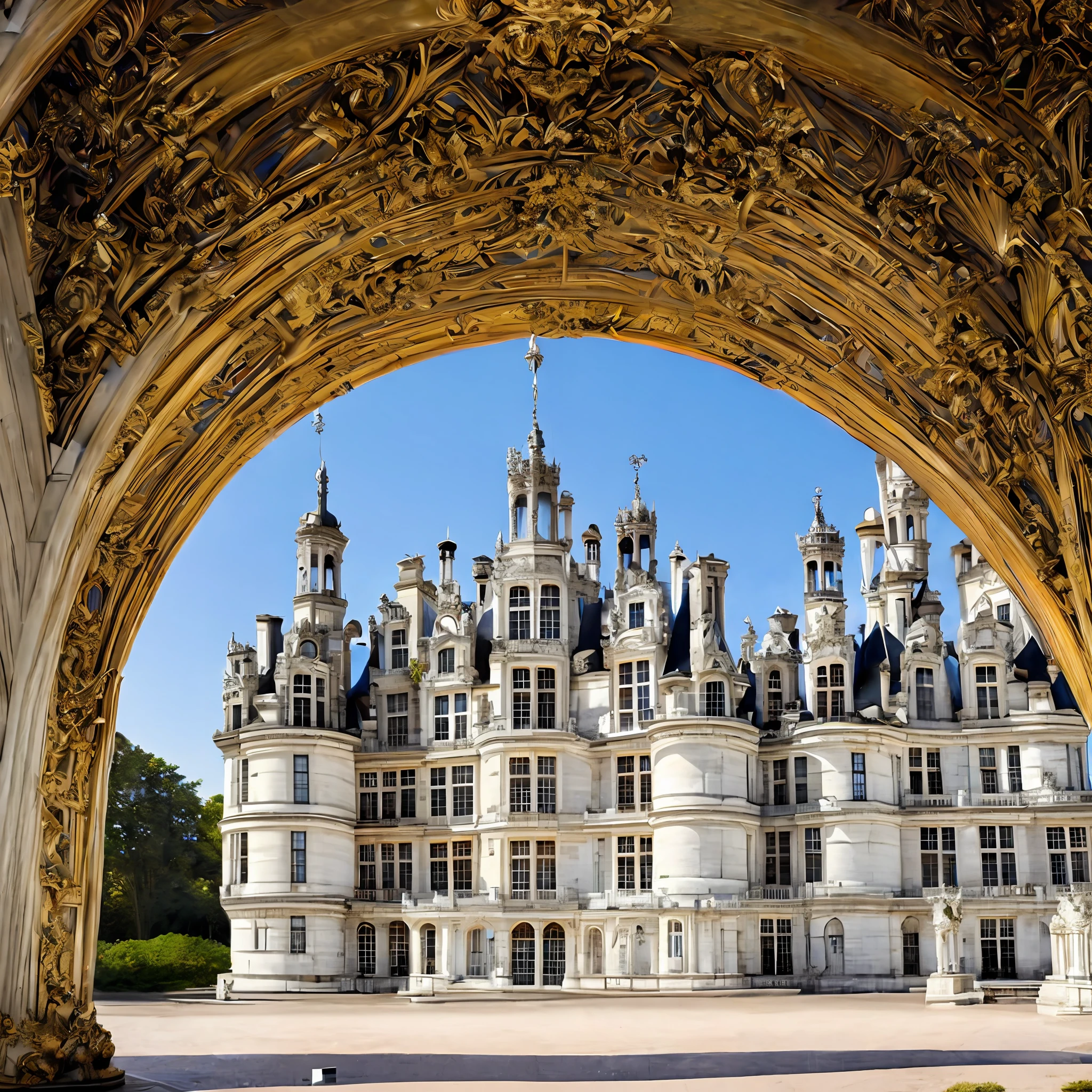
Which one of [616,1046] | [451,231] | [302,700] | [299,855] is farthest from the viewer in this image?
[302,700]

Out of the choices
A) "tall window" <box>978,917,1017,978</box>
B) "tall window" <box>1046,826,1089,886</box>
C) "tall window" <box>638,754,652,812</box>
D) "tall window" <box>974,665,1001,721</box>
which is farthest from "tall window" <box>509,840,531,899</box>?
"tall window" <box>1046,826,1089,886</box>

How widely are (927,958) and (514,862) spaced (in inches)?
502

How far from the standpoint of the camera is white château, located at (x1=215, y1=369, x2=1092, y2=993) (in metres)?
40.4

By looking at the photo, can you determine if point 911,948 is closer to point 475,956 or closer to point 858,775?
point 858,775

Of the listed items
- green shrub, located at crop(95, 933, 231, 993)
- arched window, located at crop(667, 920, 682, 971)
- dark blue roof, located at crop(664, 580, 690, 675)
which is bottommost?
green shrub, located at crop(95, 933, 231, 993)

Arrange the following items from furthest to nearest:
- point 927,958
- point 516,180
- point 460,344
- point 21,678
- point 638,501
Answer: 1. point 638,501
2. point 927,958
3. point 460,344
4. point 516,180
5. point 21,678

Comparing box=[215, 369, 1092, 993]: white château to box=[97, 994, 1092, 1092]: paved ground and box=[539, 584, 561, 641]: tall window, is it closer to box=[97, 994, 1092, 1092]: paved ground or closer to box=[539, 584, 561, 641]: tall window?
box=[539, 584, 561, 641]: tall window

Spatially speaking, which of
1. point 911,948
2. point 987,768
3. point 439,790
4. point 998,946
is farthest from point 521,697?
point 998,946

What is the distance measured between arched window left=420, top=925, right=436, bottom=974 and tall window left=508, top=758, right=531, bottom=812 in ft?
15.4

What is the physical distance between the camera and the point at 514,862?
4234 centimetres

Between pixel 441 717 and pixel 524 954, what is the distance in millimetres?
8227

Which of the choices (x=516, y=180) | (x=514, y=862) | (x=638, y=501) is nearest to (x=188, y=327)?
(x=516, y=180)

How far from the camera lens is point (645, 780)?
141 feet

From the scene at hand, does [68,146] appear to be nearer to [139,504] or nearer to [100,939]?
[139,504]
